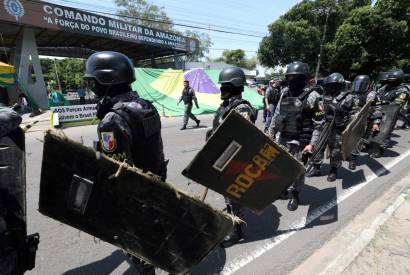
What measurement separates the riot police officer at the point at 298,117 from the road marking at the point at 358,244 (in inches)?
39.2

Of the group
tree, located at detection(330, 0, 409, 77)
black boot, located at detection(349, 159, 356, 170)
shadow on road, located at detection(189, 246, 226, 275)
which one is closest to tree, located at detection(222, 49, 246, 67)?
tree, located at detection(330, 0, 409, 77)

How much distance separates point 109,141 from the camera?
6.61 feet

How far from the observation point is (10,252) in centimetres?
195

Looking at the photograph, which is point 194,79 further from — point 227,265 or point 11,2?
point 227,265

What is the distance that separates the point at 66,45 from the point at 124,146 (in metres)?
27.7

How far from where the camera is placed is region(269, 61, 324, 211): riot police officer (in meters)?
4.20

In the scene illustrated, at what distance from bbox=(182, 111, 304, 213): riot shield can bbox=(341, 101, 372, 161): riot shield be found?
7.66ft

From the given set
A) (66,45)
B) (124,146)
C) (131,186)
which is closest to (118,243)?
(131,186)

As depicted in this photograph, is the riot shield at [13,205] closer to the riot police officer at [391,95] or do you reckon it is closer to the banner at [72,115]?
the riot police officer at [391,95]

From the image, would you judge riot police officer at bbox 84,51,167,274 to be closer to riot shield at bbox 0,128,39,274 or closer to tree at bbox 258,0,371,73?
riot shield at bbox 0,128,39,274

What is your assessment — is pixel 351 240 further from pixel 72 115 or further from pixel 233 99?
pixel 72 115

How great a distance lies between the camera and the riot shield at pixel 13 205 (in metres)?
1.91

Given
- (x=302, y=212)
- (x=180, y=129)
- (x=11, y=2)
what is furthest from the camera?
(x=11, y=2)

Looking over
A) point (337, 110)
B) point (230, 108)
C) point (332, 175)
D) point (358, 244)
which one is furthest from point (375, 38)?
point (230, 108)
